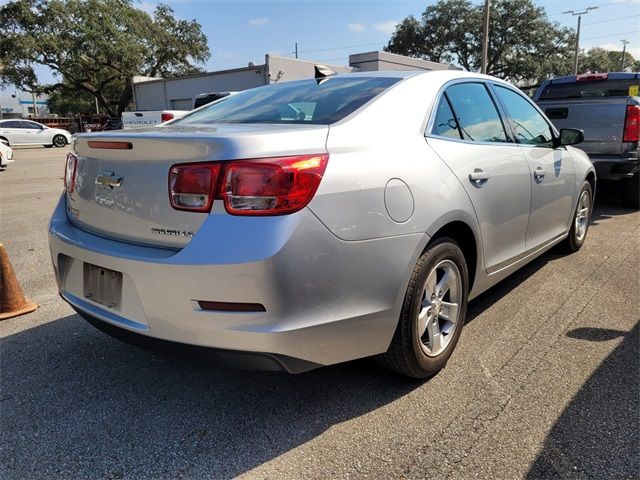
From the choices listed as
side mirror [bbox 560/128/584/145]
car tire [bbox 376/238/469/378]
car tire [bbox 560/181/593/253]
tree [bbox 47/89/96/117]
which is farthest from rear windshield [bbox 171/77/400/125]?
tree [bbox 47/89/96/117]

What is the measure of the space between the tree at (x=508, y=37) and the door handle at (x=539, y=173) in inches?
1771

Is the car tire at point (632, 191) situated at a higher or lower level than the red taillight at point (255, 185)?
lower

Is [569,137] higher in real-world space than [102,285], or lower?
higher

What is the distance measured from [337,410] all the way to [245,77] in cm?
2476

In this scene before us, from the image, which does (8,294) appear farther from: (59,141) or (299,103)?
(59,141)

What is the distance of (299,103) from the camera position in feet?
9.46

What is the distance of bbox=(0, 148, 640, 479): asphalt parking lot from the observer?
215 centimetres

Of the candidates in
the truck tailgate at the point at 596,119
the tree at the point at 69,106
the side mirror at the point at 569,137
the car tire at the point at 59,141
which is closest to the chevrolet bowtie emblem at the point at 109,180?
the side mirror at the point at 569,137

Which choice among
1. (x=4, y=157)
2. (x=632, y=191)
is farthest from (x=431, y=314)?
(x=4, y=157)

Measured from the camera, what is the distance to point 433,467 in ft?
6.96

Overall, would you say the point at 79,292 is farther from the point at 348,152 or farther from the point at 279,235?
the point at 348,152

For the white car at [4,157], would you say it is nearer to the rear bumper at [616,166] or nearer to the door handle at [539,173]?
the rear bumper at [616,166]

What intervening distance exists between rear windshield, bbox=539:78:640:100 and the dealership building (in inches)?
518

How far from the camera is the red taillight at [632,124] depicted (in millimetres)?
6551
